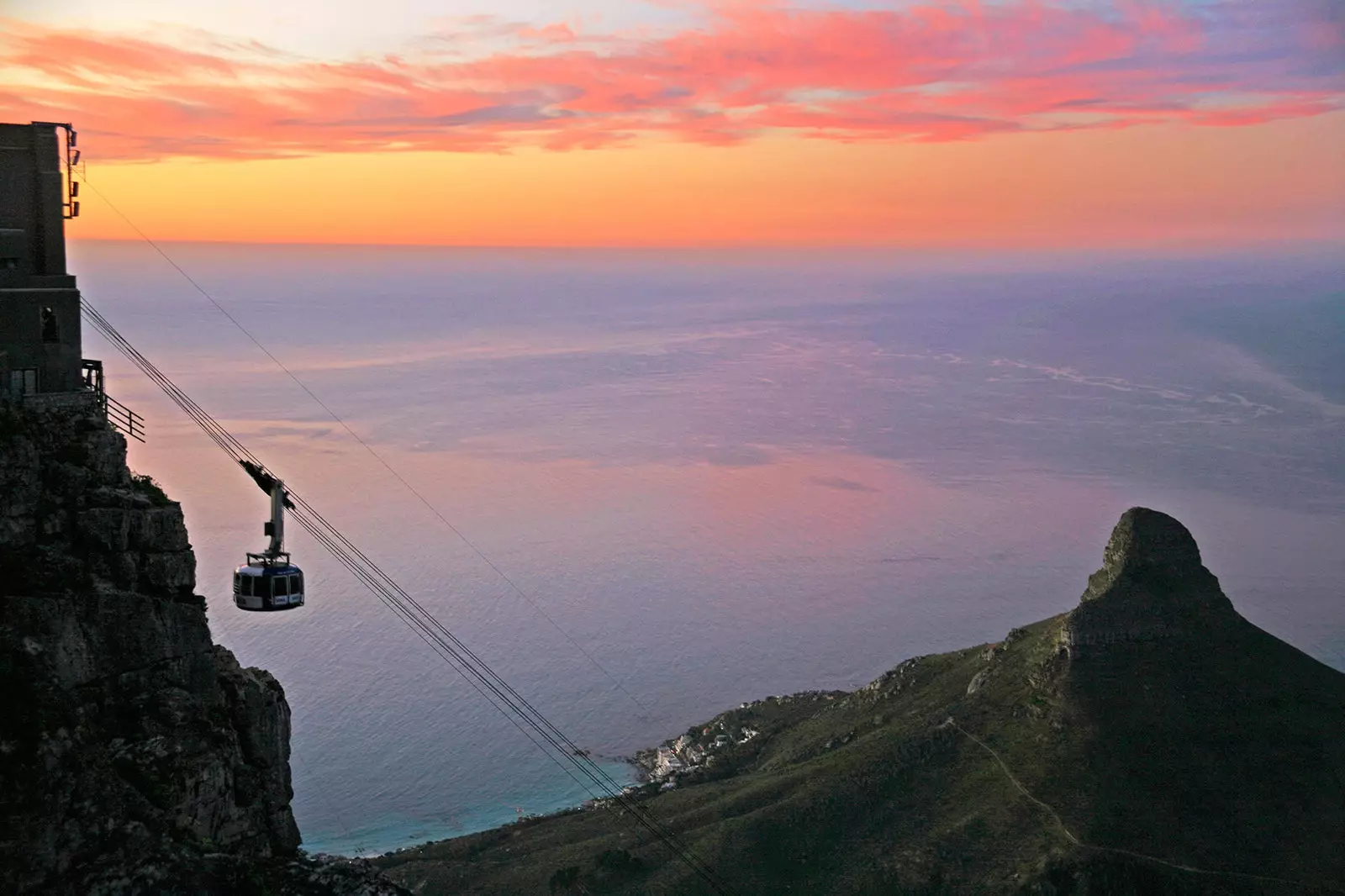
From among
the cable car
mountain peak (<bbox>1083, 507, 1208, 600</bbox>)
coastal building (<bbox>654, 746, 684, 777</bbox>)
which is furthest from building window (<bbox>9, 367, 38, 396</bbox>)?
coastal building (<bbox>654, 746, 684, 777</bbox>)

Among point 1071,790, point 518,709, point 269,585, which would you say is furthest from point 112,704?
point 518,709

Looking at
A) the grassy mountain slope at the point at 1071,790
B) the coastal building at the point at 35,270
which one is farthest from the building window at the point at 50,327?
the grassy mountain slope at the point at 1071,790

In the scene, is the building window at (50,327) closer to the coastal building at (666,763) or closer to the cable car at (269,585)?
the cable car at (269,585)

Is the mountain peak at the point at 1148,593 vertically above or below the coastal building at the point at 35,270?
below

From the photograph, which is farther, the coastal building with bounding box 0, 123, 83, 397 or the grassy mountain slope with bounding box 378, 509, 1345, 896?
the grassy mountain slope with bounding box 378, 509, 1345, 896

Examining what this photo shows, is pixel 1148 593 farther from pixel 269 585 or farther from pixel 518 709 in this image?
pixel 518 709

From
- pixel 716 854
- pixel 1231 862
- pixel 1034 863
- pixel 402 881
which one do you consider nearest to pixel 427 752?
pixel 402 881

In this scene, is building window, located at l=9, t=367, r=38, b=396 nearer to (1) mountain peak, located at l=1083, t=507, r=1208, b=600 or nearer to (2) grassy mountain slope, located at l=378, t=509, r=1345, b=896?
(2) grassy mountain slope, located at l=378, t=509, r=1345, b=896
